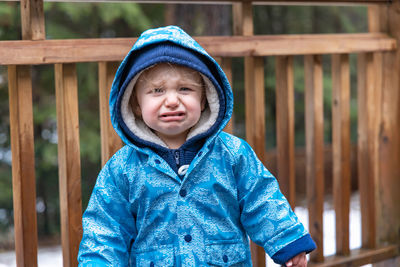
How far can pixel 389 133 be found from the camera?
3.26 m

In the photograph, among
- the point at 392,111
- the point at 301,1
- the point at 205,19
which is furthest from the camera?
the point at 205,19

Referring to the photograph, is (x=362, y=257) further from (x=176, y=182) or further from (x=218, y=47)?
(x=176, y=182)

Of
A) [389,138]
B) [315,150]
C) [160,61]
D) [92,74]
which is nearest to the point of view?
[160,61]

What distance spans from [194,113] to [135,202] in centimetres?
36

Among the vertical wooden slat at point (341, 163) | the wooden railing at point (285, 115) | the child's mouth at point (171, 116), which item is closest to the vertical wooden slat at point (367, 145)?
the wooden railing at point (285, 115)

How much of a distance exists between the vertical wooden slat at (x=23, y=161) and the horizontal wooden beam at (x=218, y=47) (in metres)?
0.08

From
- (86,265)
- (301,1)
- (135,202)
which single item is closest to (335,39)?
(301,1)

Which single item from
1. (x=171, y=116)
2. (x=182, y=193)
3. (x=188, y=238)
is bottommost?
(x=188, y=238)

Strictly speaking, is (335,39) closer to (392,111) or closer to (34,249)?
(392,111)

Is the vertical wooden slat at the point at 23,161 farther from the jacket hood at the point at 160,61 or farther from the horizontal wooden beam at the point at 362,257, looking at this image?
the horizontal wooden beam at the point at 362,257

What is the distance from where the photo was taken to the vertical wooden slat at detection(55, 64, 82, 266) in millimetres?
2348

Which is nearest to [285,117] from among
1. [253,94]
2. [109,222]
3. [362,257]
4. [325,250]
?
[253,94]

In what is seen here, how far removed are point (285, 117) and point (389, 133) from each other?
2.40 ft

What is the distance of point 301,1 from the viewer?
2.93 m
